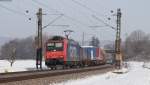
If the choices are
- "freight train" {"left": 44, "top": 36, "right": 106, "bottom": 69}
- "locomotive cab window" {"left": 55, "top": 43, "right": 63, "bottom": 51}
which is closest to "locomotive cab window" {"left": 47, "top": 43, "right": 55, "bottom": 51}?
"freight train" {"left": 44, "top": 36, "right": 106, "bottom": 69}

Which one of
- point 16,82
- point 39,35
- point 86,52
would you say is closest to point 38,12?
point 39,35

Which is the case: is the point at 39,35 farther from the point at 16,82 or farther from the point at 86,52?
the point at 16,82

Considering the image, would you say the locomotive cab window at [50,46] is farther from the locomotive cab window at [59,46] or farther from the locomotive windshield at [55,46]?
the locomotive cab window at [59,46]

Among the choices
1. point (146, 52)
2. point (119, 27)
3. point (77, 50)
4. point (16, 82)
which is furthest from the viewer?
point (146, 52)

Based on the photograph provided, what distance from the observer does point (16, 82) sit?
2345 centimetres

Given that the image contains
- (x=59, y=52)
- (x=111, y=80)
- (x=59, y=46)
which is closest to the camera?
(x=111, y=80)

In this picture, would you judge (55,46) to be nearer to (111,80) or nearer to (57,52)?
(57,52)

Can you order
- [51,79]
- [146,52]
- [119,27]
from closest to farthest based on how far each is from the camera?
[51,79] → [119,27] → [146,52]

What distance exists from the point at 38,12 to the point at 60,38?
4200 millimetres

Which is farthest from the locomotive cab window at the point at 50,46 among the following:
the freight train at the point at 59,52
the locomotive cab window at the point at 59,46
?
the locomotive cab window at the point at 59,46

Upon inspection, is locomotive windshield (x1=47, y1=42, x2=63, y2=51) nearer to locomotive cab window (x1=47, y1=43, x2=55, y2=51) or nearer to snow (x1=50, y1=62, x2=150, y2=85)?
locomotive cab window (x1=47, y1=43, x2=55, y2=51)

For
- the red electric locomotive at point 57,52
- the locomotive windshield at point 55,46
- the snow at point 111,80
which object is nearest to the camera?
the snow at point 111,80

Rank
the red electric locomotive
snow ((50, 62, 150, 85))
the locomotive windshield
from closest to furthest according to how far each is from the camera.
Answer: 1. snow ((50, 62, 150, 85))
2. the red electric locomotive
3. the locomotive windshield

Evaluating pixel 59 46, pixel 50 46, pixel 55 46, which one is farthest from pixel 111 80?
pixel 50 46
